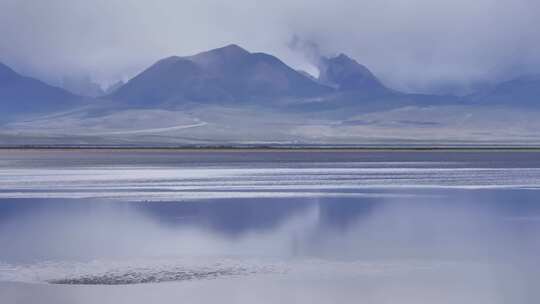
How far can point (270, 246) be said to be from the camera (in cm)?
2725

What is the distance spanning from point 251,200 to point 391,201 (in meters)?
6.04

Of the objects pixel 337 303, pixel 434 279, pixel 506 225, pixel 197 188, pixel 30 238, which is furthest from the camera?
pixel 197 188

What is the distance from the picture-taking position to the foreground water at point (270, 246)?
66.0 ft

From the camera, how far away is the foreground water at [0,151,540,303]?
2012cm

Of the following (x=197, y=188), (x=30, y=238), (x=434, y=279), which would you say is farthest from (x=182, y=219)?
(x=197, y=188)

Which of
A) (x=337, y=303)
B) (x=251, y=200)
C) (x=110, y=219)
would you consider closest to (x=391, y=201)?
(x=251, y=200)

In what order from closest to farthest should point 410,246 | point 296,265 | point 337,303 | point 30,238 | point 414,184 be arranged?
point 337,303 → point 296,265 → point 410,246 → point 30,238 → point 414,184

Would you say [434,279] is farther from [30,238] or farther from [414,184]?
[414,184]

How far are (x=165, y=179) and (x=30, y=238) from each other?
35.4 metres

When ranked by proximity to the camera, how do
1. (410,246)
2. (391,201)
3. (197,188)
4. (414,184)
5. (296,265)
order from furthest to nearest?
1. (414,184)
2. (197,188)
3. (391,201)
4. (410,246)
5. (296,265)

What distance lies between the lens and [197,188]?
5297 cm

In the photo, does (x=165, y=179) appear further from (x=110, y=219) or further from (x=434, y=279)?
(x=434, y=279)

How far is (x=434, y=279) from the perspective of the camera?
2147cm

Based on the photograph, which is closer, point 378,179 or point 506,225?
point 506,225
